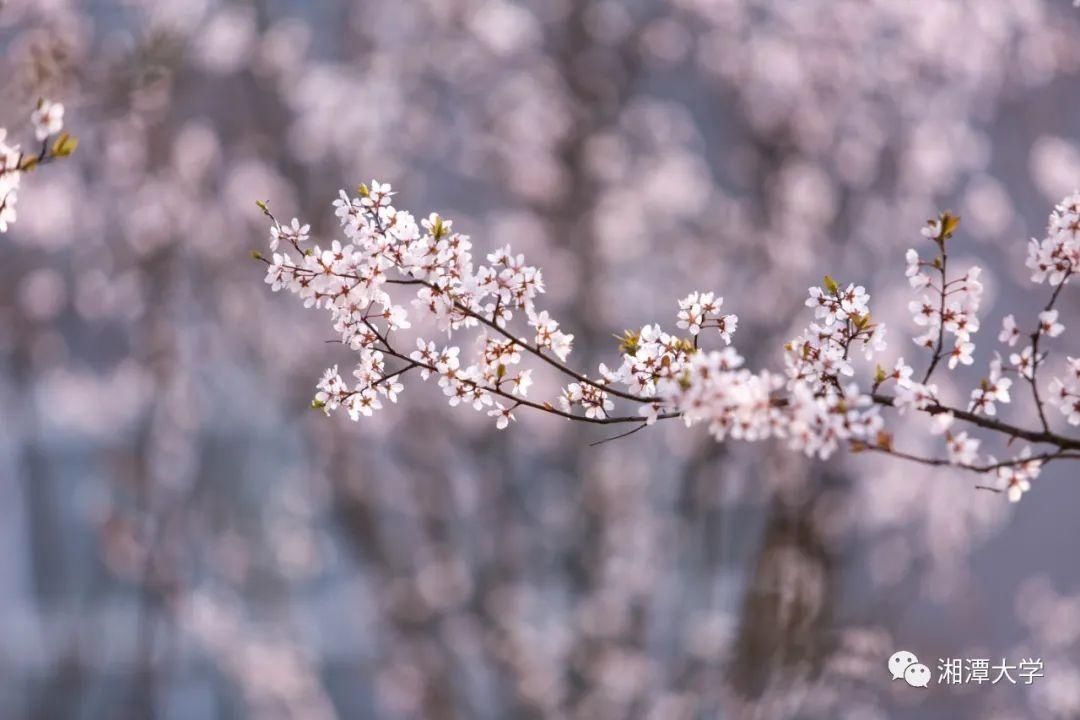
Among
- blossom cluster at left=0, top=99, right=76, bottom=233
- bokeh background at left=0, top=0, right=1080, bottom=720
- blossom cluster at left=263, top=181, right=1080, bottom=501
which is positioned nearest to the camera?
blossom cluster at left=0, top=99, right=76, bottom=233

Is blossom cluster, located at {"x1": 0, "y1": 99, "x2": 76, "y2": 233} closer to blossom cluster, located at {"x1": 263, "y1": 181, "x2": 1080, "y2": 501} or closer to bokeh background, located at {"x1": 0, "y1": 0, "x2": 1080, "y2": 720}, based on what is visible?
blossom cluster, located at {"x1": 263, "y1": 181, "x2": 1080, "y2": 501}

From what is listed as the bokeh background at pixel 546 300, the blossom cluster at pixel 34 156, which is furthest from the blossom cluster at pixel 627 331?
the bokeh background at pixel 546 300

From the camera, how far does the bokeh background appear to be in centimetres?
520

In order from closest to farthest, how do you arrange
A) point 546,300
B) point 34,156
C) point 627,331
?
point 34,156
point 627,331
point 546,300

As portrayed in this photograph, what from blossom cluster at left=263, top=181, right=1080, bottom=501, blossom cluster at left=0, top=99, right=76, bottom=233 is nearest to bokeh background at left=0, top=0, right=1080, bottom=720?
blossom cluster at left=263, top=181, right=1080, bottom=501

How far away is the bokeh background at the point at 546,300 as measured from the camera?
17.1 ft

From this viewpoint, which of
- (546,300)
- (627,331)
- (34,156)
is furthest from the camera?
(546,300)

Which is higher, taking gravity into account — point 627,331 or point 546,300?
point 546,300

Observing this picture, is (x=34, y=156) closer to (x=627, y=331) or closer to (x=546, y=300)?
(x=627, y=331)

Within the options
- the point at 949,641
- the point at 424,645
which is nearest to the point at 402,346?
the point at 424,645

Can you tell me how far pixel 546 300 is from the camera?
571cm

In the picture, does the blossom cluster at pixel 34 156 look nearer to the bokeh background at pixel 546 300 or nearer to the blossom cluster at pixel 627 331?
the blossom cluster at pixel 627 331

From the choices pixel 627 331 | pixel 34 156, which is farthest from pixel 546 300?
pixel 34 156

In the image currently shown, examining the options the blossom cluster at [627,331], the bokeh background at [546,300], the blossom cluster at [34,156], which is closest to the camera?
the blossom cluster at [34,156]
